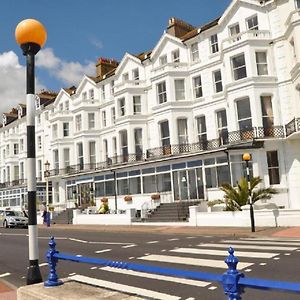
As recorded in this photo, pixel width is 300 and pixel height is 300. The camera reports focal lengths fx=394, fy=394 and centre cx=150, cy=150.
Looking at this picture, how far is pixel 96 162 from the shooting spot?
40.6 metres

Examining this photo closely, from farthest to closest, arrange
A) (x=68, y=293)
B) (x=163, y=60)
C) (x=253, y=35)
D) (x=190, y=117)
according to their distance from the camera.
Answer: (x=163, y=60)
(x=190, y=117)
(x=253, y=35)
(x=68, y=293)

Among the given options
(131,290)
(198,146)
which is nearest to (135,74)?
(198,146)

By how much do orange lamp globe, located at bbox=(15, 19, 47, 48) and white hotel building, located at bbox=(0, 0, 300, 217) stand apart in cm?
2069

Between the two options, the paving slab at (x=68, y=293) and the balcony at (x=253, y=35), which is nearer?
the paving slab at (x=68, y=293)

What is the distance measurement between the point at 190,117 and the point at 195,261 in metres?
22.0

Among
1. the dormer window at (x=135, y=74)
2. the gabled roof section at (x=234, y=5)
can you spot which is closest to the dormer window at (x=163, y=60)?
the dormer window at (x=135, y=74)

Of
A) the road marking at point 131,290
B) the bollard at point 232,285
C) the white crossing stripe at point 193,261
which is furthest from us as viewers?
the white crossing stripe at point 193,261

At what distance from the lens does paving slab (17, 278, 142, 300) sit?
471 centimetres

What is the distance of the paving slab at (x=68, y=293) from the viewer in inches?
185

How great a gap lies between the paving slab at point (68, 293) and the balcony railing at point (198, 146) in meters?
21.0

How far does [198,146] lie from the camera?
100 ft

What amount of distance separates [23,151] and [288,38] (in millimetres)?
41870

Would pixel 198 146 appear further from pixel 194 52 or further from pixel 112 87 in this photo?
pixel 112 87

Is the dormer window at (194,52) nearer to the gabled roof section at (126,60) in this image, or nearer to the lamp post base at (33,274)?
the gabled roof section at (126,60)
